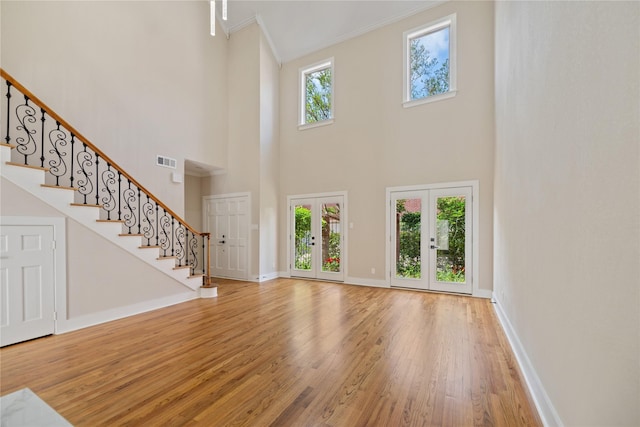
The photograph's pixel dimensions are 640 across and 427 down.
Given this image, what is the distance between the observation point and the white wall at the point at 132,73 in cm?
432

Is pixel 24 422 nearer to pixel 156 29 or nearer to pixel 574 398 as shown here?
pixel 574 398

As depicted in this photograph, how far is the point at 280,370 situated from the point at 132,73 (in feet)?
20.1

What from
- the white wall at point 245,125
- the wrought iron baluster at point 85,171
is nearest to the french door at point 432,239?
the white wall at point 245,125

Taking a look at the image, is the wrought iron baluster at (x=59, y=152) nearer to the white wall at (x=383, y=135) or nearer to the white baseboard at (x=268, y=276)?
the white baseboard at (x=268, y=276)

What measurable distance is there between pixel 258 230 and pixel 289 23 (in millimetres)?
5170

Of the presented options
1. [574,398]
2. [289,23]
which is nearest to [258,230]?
[289,23]

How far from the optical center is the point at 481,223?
5.15 m

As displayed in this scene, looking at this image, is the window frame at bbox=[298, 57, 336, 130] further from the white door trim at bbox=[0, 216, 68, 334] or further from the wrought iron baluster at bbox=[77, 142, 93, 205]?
the white door trim at bbox=[0, 216, 68, 334]

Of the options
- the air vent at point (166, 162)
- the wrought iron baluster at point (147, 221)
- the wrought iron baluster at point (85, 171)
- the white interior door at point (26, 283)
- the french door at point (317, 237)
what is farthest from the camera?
the french door at point (317, 237)

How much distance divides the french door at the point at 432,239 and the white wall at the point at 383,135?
0.85 ft

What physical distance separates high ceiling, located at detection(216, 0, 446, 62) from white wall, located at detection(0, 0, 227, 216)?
3.79 feet

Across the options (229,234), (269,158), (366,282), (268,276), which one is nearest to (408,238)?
(366,282)

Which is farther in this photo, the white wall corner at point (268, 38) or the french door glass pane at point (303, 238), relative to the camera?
the french door glass pane at point (303, 238)

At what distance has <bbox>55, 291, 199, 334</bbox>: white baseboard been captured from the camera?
3.42 metres
